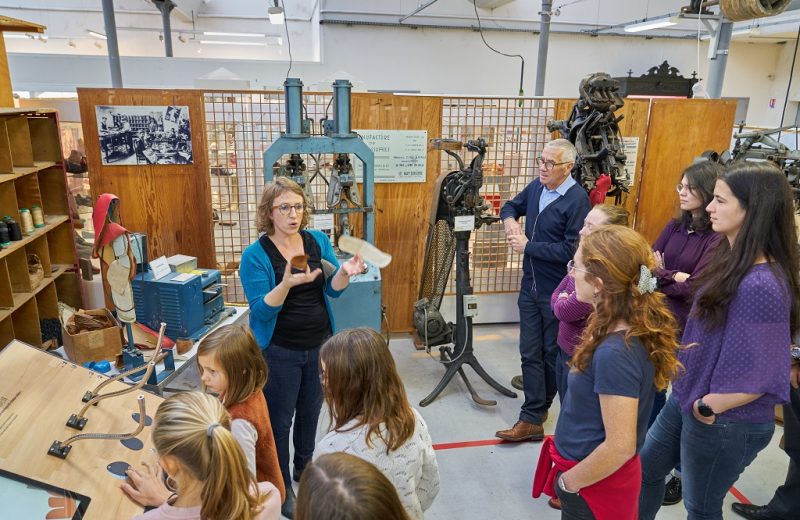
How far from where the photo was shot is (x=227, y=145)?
395 cm

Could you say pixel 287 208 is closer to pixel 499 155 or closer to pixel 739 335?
pixel 739 335

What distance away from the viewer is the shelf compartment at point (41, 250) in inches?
136

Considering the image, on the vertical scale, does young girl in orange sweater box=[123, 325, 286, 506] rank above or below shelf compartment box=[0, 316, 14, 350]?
above

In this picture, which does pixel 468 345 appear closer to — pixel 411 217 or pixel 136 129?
pixel 411 217

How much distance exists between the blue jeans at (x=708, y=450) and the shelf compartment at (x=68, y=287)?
3.73 metres

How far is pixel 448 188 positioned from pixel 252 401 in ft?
6.52

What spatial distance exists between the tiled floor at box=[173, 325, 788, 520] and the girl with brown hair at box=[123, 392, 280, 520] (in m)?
1.53

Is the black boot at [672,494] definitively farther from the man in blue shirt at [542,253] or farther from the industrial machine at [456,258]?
the industrial machine at [456,258]

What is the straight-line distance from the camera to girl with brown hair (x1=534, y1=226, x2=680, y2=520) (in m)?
1.43

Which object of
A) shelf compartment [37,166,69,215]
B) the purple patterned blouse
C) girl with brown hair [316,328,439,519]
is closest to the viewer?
girl with brown hair [316,328,439,519]

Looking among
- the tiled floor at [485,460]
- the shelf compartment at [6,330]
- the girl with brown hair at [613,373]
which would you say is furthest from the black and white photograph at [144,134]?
the girl with brown hair at [613,373]

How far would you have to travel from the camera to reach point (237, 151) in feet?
13.0

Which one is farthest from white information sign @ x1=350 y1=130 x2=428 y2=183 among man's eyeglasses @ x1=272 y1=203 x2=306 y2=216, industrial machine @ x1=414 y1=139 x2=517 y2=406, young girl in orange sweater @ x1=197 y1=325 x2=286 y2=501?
young girl in orange sweater @ x1=197 y1=325 x2=286 y2=501

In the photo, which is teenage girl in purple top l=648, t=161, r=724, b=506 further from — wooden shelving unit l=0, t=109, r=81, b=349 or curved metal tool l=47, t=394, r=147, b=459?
wooden shelving unit l=0, t=109, r=81, b=349
